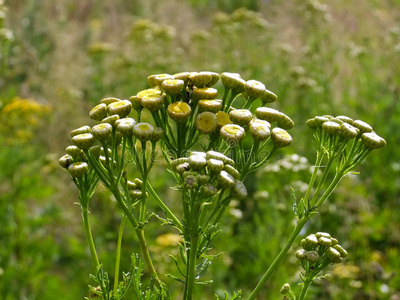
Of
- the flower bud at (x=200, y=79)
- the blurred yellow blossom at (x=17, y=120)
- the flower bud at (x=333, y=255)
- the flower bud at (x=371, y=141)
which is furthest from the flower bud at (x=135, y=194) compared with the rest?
the blurred yellow blossom at (x=17, y=120)

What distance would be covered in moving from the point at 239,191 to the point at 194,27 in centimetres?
1085

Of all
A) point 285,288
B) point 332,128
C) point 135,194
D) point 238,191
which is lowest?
point 285,288

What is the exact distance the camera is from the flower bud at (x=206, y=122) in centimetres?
186

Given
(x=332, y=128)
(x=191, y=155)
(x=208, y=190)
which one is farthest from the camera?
(x=332, y=128)

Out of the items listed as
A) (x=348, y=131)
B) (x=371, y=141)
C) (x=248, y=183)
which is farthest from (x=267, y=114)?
(x=248, y=183)

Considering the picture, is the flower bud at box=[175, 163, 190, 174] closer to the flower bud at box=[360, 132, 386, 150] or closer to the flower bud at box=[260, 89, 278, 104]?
the flower bud at box=[260, 89, 278, 104]

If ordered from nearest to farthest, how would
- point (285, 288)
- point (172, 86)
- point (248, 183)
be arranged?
point (172, 86), point (285, 288), point (248, 183)

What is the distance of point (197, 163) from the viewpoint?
67.6 inches

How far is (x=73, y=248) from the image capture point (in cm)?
533

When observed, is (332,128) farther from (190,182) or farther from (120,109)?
(120,109)

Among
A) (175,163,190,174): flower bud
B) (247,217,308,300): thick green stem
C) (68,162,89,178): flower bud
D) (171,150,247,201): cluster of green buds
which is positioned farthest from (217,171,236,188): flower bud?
(68,162,89,178): flower bud

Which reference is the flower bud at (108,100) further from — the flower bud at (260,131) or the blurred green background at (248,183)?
the blurred green background at (248,183)

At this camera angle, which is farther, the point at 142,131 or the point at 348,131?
the point at 348,131

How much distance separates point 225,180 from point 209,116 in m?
0.31
